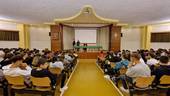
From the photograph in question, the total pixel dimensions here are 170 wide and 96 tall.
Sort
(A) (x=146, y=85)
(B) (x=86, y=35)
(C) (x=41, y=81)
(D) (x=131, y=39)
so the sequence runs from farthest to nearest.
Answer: (B) (x=86, y=35), (D) (x=131, y=39), (A) (x=146, y=85), (C) (x=41, y=81)

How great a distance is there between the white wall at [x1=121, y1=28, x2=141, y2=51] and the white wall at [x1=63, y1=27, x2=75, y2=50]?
482 centimetres

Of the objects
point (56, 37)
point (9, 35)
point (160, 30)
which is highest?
point (160, 30)

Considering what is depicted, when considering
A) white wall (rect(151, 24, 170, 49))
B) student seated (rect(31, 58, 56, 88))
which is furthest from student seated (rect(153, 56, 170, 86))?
white wall (rect(151, 24, 170, 49))

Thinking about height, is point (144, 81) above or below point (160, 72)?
below

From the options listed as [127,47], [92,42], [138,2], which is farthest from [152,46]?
[138,2]

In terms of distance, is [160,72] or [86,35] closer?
[160,72]

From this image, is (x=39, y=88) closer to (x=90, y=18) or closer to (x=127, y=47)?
(x=90, y=18)

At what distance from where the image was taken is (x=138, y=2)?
604 cm

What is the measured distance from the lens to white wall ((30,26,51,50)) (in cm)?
1366

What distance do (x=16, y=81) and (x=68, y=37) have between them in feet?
33.5

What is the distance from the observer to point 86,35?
1510 centimetres

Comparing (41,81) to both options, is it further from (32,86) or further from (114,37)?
(114,37)

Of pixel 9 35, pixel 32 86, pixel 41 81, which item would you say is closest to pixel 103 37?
pixel 9 35

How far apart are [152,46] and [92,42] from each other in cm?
557
